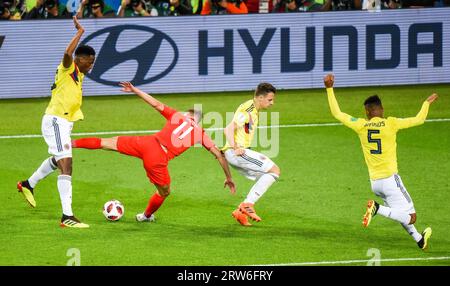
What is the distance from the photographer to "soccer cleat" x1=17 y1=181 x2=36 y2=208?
608 inches

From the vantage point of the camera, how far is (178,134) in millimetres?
14523

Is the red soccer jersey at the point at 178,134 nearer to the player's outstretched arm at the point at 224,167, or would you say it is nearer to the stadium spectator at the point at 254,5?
the player's outstretched arm at the point at 224,167

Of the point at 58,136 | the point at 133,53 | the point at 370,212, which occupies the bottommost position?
the point at 370,212

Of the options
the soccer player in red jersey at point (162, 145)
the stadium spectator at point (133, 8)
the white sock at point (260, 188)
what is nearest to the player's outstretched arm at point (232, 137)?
the soccer player in red jersey at point (162, 145)

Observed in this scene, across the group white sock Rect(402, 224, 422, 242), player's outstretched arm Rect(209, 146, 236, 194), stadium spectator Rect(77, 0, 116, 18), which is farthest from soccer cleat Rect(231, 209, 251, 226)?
stadium spectator Rect(77, 0, 116, 18)

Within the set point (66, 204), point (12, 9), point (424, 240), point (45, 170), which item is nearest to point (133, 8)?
point (12, 9)

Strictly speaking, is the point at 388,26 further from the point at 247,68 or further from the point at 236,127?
the point at 236,127

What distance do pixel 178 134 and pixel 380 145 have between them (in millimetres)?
2859

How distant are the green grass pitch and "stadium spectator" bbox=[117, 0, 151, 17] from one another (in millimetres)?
3100

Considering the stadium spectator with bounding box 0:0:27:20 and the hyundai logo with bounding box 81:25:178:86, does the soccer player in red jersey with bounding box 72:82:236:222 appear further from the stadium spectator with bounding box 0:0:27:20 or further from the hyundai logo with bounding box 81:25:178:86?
the stadium spectator with bounding box 0:0:27:20

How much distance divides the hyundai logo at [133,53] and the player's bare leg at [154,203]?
11085 mm

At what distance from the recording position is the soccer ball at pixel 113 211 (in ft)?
48.4
